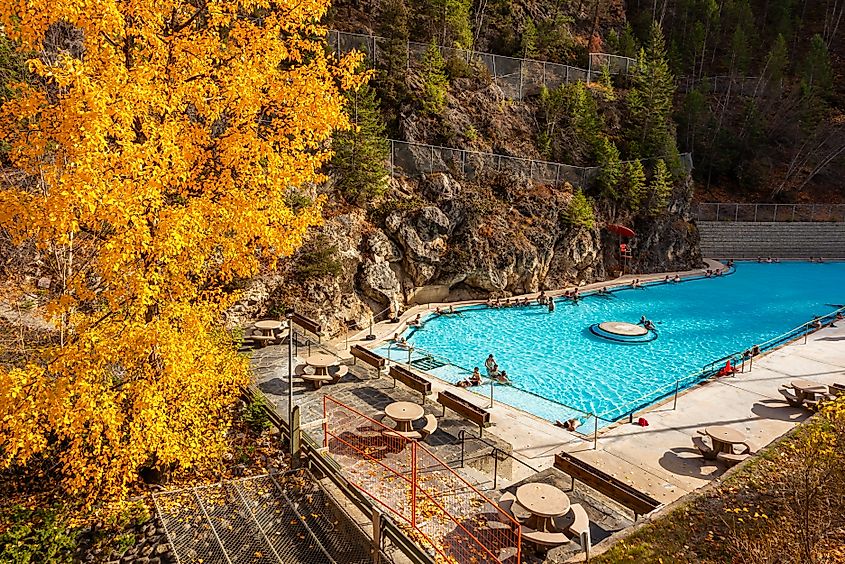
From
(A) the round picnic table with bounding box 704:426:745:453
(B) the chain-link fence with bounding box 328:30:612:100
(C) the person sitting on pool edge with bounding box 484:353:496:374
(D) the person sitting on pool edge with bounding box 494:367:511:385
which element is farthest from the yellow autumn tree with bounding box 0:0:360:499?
(B) the chain-link fence with bounding box 328:30:612:100

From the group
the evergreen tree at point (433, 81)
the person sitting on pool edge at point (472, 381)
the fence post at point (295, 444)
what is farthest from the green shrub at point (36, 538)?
the evergreen tree at point (433, 81)

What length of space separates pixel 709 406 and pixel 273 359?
15.4 meters

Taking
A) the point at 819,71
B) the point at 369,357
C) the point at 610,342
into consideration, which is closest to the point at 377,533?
the point at 369,357

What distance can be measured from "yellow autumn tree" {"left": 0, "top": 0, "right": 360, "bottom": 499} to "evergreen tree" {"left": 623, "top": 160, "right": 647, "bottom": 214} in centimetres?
3516

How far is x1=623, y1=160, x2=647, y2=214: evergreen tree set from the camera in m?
37.9

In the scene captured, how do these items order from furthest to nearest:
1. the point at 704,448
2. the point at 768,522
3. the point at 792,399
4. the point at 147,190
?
the point at 792,399
the point at 704,448
the point at 768,522
the point at 147,190

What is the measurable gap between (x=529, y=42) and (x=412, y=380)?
126 ft

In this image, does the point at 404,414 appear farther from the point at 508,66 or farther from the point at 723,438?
the point at 508,66

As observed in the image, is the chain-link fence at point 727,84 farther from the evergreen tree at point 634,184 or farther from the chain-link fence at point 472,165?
the chain-link fence at point 472,165

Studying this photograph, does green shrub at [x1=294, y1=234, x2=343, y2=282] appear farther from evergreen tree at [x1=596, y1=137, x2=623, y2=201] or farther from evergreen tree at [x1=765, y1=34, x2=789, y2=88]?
evergreen tree at [x1=765, y1=34, x2=789, y2=88]

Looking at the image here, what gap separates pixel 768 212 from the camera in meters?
48.3

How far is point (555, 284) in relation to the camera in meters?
34.0

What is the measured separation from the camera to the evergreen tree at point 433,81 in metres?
33.0

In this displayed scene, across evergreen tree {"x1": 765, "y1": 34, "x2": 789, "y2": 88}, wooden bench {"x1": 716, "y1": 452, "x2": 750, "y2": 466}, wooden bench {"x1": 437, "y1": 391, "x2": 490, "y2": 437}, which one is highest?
evergreen tree {"x1": 765, "y1": 34, "x2": 789, "y2": 88}
